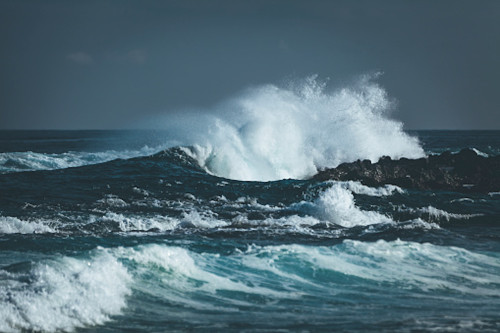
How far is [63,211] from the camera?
1942cm

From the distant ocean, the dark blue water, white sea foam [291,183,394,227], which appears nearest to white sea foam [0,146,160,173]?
the distant ocean

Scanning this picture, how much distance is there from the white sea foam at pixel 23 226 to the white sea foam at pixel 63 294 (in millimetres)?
4493

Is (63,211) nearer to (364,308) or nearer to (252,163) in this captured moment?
(364,308)

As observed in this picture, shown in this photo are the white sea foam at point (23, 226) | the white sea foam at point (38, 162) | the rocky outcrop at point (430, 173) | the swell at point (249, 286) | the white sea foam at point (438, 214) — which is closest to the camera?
the swell at point (249, 286)

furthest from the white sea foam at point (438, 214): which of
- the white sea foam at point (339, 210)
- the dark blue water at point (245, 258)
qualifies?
the white sea foam at point (339, 210)

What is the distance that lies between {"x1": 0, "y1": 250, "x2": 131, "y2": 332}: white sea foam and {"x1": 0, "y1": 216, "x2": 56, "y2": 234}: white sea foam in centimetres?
449

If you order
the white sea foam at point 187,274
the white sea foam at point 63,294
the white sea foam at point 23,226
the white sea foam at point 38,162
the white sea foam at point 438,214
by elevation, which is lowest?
the white sea foam at point 63,294

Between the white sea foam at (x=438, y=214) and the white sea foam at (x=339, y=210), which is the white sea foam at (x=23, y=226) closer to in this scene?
the white sea foam at (x=339, y=210)

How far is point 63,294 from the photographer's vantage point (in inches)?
422

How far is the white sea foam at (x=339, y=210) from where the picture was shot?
1944 centimetres

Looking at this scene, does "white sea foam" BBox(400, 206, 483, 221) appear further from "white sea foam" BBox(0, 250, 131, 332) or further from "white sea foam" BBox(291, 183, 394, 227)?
"white sea foam" BBox(0, 250, 131, 332)

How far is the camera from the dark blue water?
408 inches

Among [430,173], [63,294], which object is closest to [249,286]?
[63,294]

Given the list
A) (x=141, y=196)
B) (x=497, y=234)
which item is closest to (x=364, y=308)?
(x=497, y=234)
